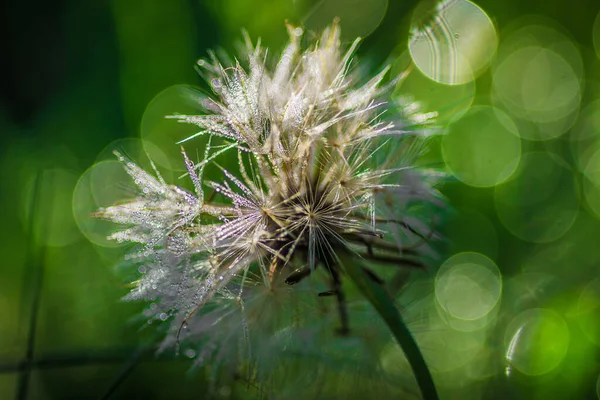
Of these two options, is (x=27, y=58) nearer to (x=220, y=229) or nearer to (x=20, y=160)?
(x=20, y=160)

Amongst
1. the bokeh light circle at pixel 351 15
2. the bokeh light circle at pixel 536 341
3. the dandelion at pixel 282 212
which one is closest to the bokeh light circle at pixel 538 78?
the bokeh light circle at pixel 351 15

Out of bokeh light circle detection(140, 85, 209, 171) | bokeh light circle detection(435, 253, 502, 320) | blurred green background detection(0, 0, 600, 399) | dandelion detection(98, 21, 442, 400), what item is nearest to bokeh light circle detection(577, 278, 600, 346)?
blurred green background detection(0, 0, 600, 399)

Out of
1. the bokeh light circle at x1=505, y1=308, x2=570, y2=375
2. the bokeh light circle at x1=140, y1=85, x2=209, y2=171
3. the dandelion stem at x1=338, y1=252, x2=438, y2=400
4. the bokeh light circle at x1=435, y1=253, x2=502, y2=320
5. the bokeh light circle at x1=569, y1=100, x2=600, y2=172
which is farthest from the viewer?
the bokeh light circle at x1=140, y1=85, x2=209, y2=171

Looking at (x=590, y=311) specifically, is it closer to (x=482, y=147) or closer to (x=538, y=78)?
(x=482, y=147)

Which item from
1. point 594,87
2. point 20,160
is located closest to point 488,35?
point 594,87

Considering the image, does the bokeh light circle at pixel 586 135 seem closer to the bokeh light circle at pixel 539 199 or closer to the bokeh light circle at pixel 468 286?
the bokeh light circle at pixel 539 199

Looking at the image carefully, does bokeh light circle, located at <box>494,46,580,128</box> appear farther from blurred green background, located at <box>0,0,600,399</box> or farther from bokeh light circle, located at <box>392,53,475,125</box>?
bokeh light circle, located at <box>392,53,475,125</box>
